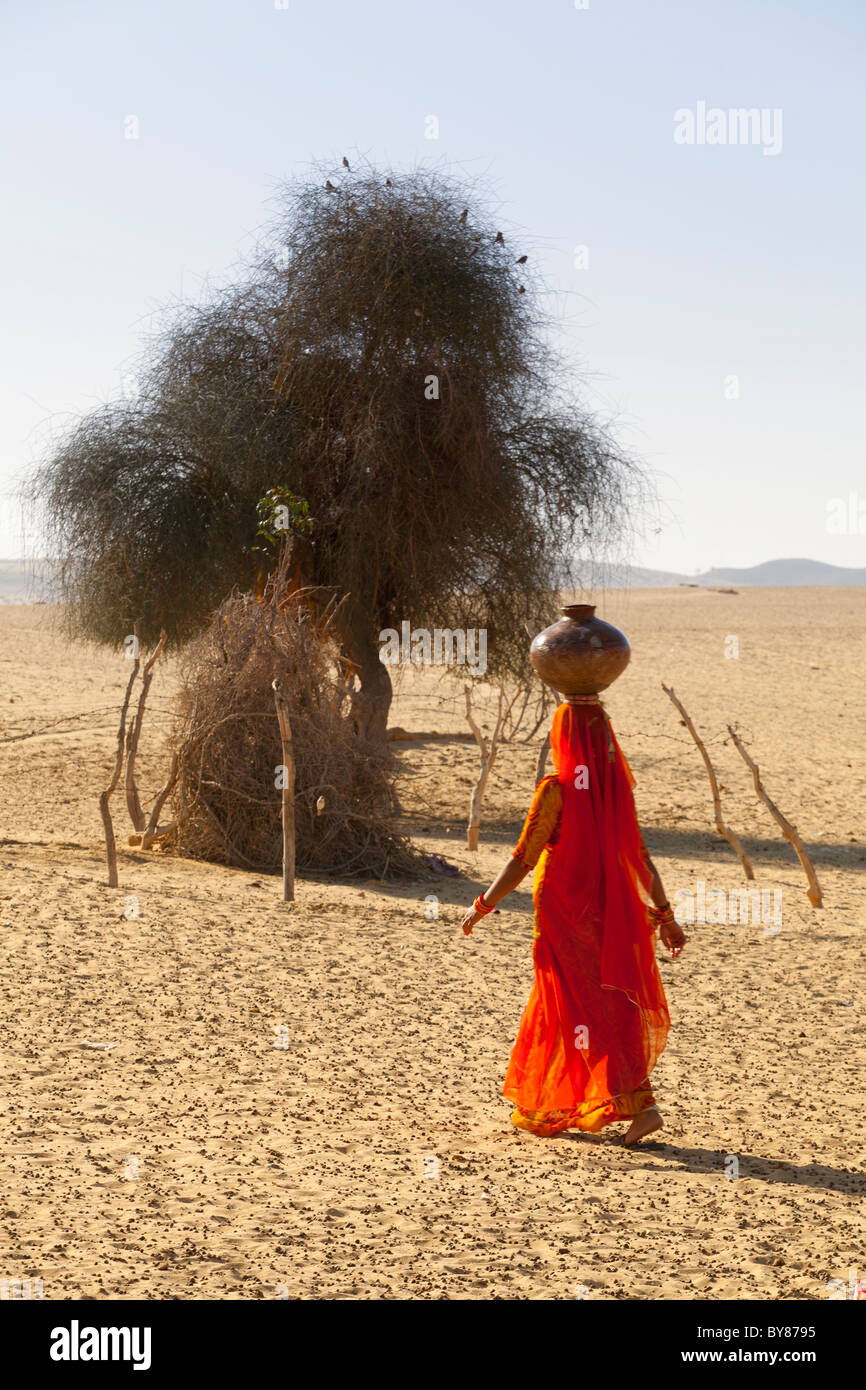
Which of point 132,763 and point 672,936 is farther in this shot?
point 132,763

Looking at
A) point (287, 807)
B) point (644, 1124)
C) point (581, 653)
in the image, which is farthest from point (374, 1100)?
point (287, 807)

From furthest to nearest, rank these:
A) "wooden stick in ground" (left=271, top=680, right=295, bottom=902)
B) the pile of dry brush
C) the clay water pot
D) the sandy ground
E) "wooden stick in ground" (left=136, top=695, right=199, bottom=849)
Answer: "wooden stick in ground" (left=136, top=695, right=199, bottom=849) < the pile of dry brush < "wooden stick in ground" (left=271, top=680, right=295, bottom=902) < the clay water pot < the sandy ground

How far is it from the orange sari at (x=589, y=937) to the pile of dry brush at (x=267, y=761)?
217 inches

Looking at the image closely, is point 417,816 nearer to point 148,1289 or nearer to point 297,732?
point 297,732

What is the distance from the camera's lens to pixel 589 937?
4.87 metres

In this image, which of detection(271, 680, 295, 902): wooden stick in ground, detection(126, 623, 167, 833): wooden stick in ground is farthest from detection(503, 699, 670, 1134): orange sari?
detection(126, 623, 167, 833): wooden stick in ground

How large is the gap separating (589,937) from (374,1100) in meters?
1.22

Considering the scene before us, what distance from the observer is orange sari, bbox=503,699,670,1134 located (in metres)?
4.82

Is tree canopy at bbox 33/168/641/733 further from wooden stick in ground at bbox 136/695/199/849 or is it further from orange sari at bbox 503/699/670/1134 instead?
orange sari at bbox 503/699/670/1134

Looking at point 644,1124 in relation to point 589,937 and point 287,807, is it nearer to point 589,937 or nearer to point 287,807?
point 589,937

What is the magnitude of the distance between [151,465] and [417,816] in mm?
4508

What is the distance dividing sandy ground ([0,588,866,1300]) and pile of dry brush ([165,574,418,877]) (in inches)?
15.7

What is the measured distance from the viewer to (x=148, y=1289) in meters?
3.62
